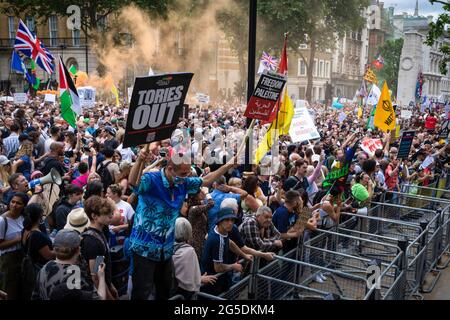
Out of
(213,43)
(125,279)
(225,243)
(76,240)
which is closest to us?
(76,240)

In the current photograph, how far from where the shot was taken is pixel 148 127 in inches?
179

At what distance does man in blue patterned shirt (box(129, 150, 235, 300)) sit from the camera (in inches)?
168

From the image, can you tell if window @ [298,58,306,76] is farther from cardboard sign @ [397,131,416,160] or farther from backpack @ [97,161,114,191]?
backpack @ [97,161,114,191]

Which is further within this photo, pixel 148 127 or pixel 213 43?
pixel 213 43

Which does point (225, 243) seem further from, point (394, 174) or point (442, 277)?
point (394, 174)

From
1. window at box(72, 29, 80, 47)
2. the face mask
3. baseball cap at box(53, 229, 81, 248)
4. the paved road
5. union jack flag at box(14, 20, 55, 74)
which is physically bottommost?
the paved road

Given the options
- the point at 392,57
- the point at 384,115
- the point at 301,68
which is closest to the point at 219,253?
the point at 384,115

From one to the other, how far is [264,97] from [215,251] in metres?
2.77

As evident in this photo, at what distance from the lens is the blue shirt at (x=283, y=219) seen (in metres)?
6.19

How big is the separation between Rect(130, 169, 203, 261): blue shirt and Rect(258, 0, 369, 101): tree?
40817mm

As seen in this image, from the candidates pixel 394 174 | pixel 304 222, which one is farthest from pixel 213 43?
pixel 304 222

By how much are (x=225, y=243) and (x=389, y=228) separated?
3.91m

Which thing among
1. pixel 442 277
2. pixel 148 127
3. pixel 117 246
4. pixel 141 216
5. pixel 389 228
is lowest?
pixel 442 277

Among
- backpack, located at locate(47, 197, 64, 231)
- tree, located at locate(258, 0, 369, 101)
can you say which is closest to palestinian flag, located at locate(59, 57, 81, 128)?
backpack, located at locate(47, 197, 64, 231)
